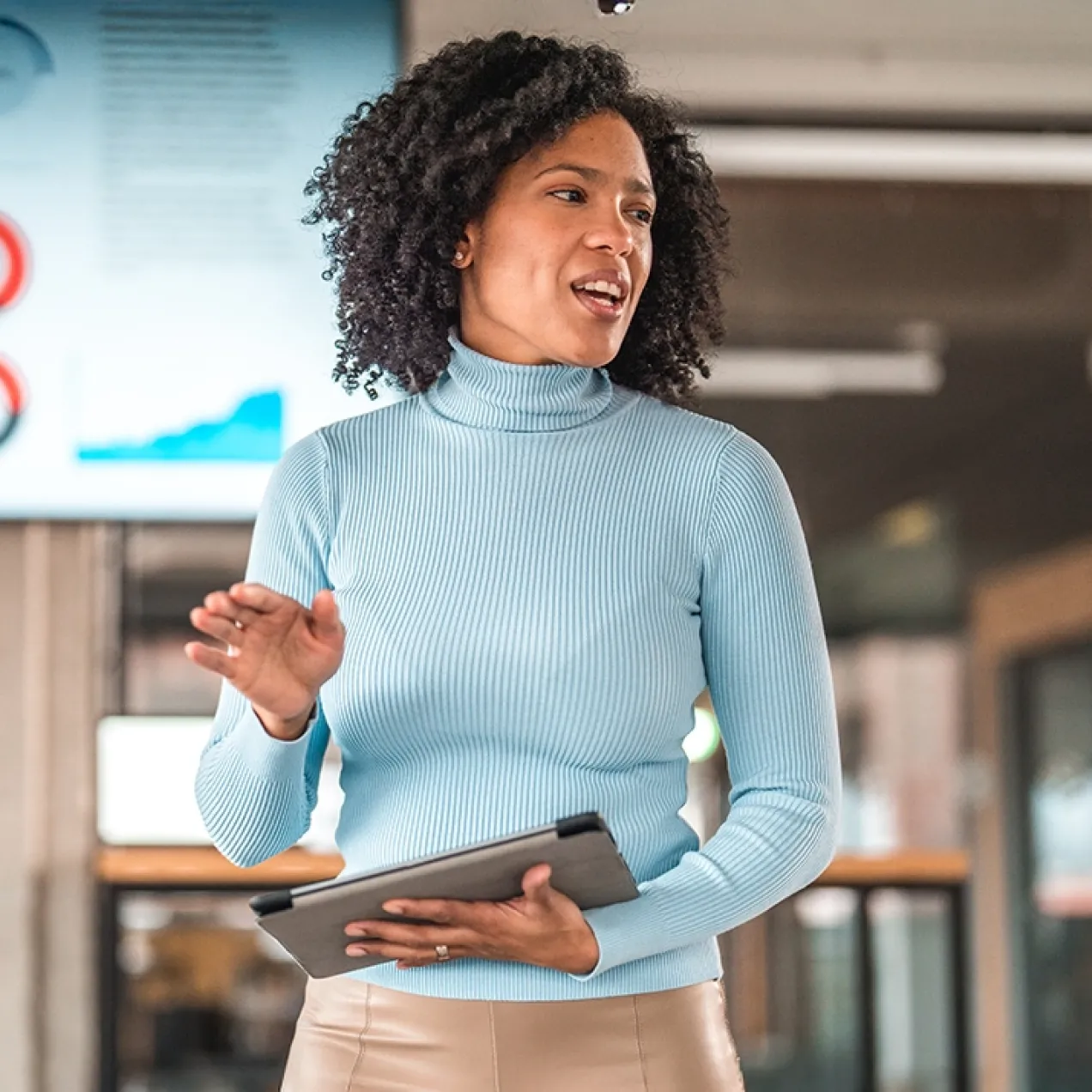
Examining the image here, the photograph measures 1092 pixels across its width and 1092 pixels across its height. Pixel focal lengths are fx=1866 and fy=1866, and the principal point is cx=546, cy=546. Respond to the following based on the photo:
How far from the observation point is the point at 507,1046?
1.45 m

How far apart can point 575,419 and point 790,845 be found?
43cm

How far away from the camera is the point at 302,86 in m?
4.19

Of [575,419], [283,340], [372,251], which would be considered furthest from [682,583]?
[283,340]

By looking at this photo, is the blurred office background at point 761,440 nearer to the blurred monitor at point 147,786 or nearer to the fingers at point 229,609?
the blurred monitor at point 147,786

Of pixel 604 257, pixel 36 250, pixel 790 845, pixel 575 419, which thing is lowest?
pixel 790 845

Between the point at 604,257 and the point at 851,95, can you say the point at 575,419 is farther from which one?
the point at 851,95

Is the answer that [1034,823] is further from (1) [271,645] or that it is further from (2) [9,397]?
(1) [271,645]

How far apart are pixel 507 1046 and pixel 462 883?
16cm

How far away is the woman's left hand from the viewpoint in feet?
4.53

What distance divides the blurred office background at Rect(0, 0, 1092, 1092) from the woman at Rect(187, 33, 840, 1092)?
2380mm

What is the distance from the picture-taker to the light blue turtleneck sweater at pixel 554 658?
1.49 meters

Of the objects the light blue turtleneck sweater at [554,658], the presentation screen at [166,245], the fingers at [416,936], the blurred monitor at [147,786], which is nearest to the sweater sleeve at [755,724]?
the light blue turtleneck sweater at [554,658]

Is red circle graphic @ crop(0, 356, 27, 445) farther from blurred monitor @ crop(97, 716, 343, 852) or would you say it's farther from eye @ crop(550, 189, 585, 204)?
eye @ crop(550, 189, 585, 204)

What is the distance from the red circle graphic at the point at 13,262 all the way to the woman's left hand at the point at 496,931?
2.98 m
